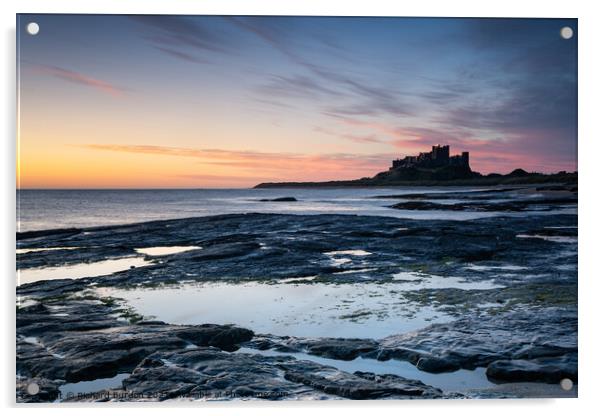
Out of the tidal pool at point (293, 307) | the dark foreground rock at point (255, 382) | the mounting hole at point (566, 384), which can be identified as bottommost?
the mounting hole at point (566, 384)

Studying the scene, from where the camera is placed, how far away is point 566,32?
5.44m

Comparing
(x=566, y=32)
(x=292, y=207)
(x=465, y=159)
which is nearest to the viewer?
(x=566, y=32)

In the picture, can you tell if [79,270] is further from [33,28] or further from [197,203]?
[33,28]

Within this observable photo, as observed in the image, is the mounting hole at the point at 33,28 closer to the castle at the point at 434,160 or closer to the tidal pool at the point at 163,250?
the tidal pool at the point at 163,250

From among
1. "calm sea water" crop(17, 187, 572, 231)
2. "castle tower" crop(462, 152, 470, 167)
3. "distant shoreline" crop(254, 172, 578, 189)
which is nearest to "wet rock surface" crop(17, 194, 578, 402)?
"calm sea water" crop(17, 187, 572, 231)

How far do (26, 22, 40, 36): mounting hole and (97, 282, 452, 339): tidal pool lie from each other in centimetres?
276

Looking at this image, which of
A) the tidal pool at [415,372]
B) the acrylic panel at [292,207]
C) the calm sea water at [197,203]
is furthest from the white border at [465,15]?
the calm sea water at [197,203]

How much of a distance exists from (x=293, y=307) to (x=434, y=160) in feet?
7.78

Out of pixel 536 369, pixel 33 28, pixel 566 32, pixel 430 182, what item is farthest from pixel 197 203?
pixel 566 32

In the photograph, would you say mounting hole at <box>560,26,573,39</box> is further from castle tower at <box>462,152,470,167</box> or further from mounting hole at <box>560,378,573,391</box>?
mounting hole at <box>560,378,573,391</box>

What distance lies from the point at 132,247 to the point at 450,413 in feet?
13.0

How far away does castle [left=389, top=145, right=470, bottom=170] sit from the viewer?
579 cm

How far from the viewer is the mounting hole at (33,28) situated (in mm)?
5160

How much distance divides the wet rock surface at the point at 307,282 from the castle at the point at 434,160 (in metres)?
0.73
